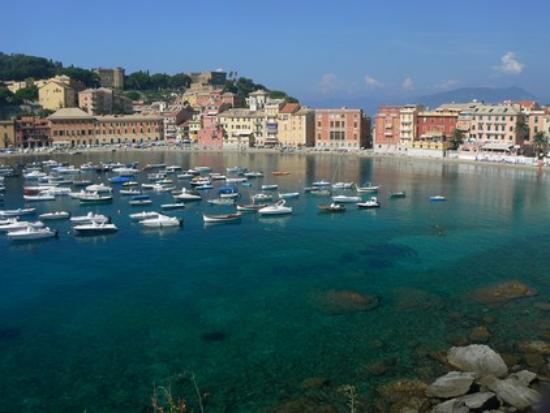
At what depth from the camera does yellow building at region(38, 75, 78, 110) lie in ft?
368

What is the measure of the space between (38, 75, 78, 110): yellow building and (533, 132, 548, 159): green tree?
267 feet

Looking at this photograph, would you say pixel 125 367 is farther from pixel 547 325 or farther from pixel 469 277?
pixel 469 277

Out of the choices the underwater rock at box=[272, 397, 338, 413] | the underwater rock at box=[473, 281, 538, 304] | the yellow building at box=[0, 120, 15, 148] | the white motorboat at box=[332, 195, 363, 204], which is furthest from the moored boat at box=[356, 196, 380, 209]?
the yellow building at box=[0, 120, 15, 148]

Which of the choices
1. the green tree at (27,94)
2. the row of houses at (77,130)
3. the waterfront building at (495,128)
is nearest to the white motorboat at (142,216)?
the waterfront building at (495,128)

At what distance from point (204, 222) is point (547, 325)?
74.0 feet

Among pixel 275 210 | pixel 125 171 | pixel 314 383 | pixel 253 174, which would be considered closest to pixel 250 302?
pixel 314 383

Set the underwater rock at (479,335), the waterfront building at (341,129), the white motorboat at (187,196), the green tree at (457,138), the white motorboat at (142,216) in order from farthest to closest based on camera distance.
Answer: the waterfront building at (341,129) < the green tree at (457,138) < the white motorboat at (187,196) < the white motorboat at (142,216) < the underwater rock at (479,335)

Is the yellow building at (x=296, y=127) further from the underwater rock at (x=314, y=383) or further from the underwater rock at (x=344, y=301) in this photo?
the underwater rock at (x=314, y=383)

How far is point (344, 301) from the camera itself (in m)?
21.8

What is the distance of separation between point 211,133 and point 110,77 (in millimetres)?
52594

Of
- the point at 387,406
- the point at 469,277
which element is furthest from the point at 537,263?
the point at 387,406

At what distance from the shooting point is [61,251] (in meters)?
30.5

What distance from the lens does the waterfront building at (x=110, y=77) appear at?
139 meters

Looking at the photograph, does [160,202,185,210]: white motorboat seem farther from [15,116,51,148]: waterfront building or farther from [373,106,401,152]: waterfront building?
[15,116,51,148]: waterfront building
